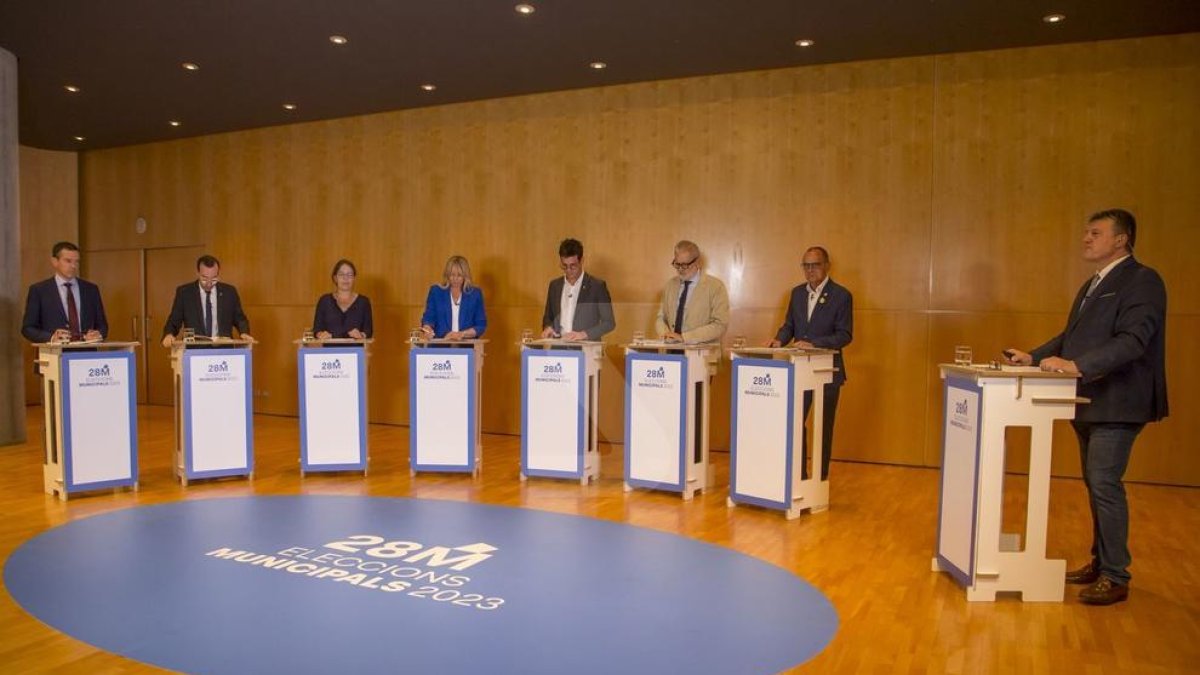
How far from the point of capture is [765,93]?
7309mm

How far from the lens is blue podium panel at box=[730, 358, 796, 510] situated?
4.89 meters

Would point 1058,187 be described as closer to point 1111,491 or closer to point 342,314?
point 1111,491

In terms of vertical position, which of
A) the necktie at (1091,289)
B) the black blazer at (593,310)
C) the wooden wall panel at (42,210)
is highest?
the wooden wall panel at (42,210)

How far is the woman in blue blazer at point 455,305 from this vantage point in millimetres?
6434

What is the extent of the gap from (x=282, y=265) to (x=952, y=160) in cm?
743

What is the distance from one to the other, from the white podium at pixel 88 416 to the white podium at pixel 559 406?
8.64 ft

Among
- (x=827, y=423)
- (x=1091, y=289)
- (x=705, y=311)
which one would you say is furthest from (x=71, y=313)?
(x=1091, y=289)

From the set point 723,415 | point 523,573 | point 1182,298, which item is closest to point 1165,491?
point 1182,298

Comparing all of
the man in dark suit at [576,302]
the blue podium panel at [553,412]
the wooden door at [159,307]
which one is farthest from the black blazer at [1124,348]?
the wooden door at [159,307]

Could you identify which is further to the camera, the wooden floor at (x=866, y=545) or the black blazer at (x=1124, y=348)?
the black blazer at (x=1124, y=348)

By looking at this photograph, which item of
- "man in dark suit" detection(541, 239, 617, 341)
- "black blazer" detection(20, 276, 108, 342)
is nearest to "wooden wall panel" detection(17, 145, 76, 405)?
"black blazer" detection(20, 276, 108, 342)

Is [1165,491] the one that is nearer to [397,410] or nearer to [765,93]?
[765,93]

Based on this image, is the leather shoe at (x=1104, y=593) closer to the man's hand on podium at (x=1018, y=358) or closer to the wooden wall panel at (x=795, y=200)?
the man's hand on podium at (x=1018, y=358)

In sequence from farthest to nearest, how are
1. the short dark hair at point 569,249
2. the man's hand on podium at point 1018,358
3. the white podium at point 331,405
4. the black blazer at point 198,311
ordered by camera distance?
Answer: 1. the black blazer at point 198,311
2. the short dark hair at point 569,249
3. the white podium at point 331,405
4. the man's hand on podium at point 1018,358
